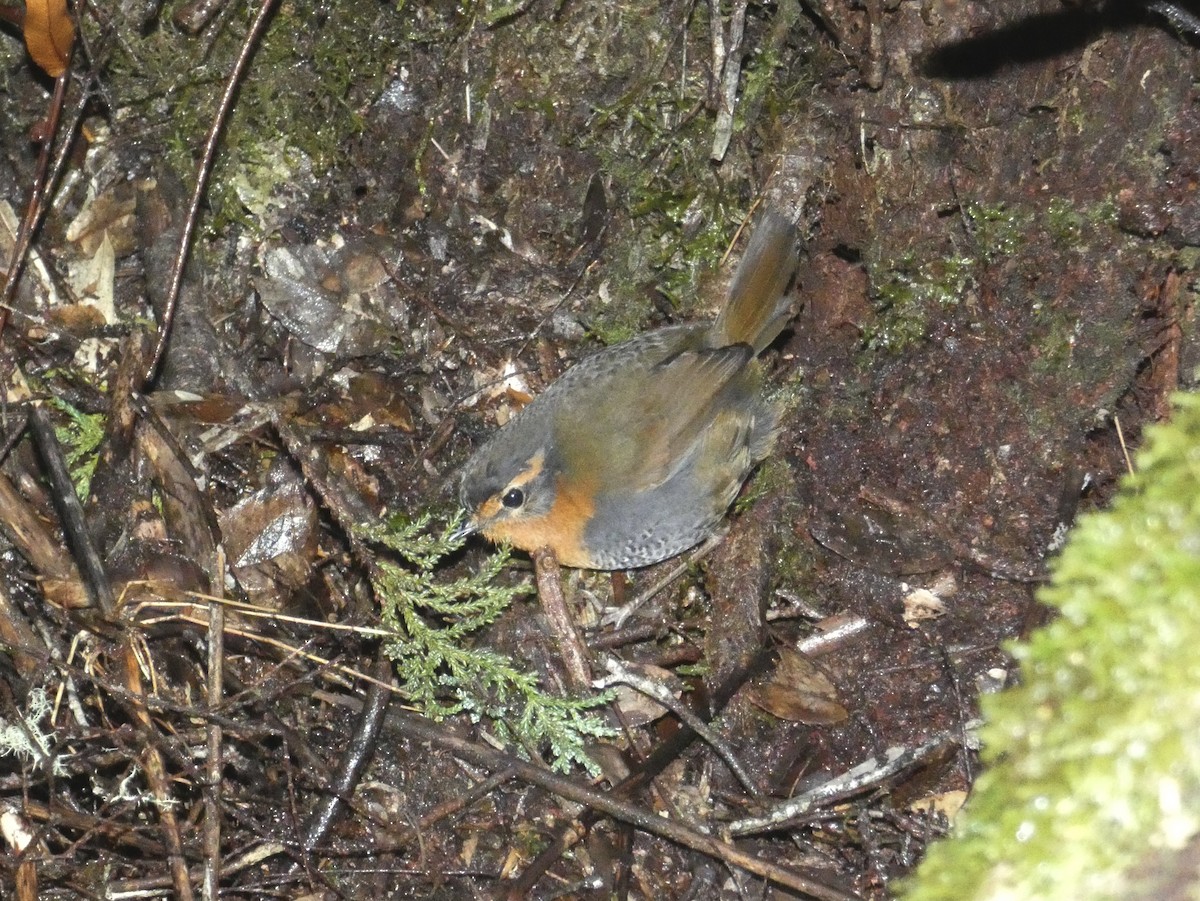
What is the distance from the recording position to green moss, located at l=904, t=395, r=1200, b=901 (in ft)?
4.19

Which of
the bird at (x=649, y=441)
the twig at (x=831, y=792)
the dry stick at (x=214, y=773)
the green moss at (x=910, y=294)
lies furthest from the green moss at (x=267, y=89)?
the twig at (x=831, y=792)

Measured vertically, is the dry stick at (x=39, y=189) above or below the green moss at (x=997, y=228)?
above

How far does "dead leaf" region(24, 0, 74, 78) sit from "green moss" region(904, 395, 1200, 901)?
16.0 feet

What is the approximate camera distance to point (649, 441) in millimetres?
4957

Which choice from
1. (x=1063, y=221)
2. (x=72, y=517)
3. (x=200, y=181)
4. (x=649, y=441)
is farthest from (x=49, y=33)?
(x=1063, y=221)

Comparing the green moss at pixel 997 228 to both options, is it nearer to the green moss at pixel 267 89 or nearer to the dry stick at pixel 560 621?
the dry stick at pixel 560 621

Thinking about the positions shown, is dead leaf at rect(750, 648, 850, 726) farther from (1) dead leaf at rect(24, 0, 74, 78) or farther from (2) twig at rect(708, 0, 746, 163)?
(1) dead leaf at rect(24, 0, 74, 78)

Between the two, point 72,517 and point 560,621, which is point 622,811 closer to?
point 560,621

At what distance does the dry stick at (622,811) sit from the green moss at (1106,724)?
98.2 inches

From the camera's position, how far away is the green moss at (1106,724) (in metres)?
1.28

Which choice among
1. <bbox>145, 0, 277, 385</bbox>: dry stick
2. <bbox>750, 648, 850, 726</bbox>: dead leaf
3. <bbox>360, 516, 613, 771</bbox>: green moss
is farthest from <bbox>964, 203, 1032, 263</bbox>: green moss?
<bbox>145, 0, 277, 385</bbox>: dry stick

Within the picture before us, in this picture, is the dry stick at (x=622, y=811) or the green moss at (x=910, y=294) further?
the green moss at (x=910, y=294)

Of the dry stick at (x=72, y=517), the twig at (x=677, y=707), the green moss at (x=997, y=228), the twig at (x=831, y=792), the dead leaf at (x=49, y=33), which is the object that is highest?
the dead leaf at (x=49, y=33)

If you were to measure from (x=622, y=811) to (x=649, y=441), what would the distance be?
5.56ft
